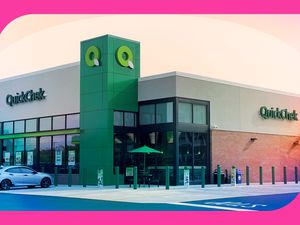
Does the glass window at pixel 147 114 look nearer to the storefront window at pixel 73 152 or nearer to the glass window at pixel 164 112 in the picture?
the glass window at pixel 164 112

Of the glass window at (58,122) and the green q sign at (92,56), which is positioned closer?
the green q sign at (92,56)

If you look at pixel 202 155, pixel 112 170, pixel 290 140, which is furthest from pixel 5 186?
pixel 290 140

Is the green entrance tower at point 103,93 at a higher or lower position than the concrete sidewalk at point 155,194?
higher

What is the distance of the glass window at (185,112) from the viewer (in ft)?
91.1

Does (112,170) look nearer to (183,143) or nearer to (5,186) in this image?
(183,143)

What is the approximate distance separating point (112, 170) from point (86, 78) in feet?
17.5

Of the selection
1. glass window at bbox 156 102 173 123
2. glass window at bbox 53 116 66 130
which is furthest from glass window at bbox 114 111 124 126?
glass window at bbox 53 116 66 130

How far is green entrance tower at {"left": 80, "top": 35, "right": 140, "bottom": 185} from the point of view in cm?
2797

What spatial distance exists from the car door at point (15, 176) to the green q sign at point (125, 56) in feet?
25.8

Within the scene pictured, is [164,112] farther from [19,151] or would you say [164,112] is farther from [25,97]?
[19,151]

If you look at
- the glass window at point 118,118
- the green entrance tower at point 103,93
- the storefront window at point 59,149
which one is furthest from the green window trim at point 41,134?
the glass window at point 118,118

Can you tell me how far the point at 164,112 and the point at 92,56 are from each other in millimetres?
5006

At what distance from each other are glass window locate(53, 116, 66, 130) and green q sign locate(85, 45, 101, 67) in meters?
3.95

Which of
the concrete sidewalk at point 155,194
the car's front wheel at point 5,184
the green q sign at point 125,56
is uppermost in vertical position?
the green q sign at point 125,56
